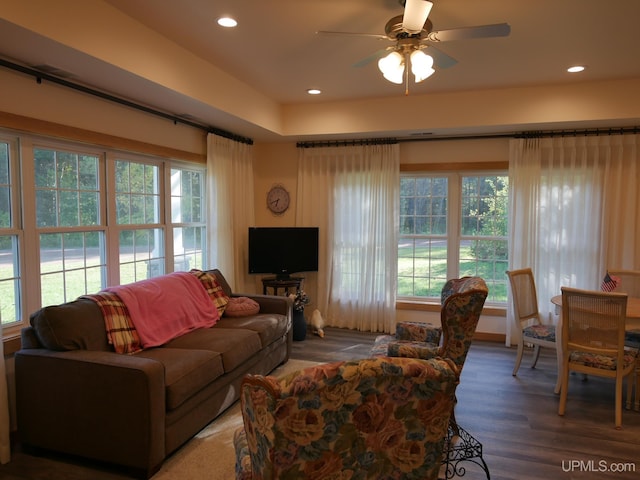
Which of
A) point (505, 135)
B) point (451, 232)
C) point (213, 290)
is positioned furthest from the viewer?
point (451, 232)

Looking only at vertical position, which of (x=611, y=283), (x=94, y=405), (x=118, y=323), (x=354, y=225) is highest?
(x=354, y=225)

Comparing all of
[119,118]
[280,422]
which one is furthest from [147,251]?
[280,422]

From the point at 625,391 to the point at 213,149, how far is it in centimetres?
450

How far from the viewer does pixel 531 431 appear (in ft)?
9.77

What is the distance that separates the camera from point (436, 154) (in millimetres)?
5152

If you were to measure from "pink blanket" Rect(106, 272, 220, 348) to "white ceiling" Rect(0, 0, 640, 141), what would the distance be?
153 centimetres

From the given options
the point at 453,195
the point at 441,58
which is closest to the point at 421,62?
the point at 441,58

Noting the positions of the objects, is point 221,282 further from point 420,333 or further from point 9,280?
point 420,333

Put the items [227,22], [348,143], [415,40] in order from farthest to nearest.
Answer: [348,143], [227,22], [415,40]

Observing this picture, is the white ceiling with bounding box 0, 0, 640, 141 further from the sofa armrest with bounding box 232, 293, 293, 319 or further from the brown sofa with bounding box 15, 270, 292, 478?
the sofa armrest with bounding box 232, 293, 293, 319

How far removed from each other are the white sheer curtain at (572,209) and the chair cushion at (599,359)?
1.55 meters

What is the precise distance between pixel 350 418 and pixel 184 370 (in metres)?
1.57

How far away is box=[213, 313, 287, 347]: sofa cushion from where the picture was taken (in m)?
3.65

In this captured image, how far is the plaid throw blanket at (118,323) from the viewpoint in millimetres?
2889
